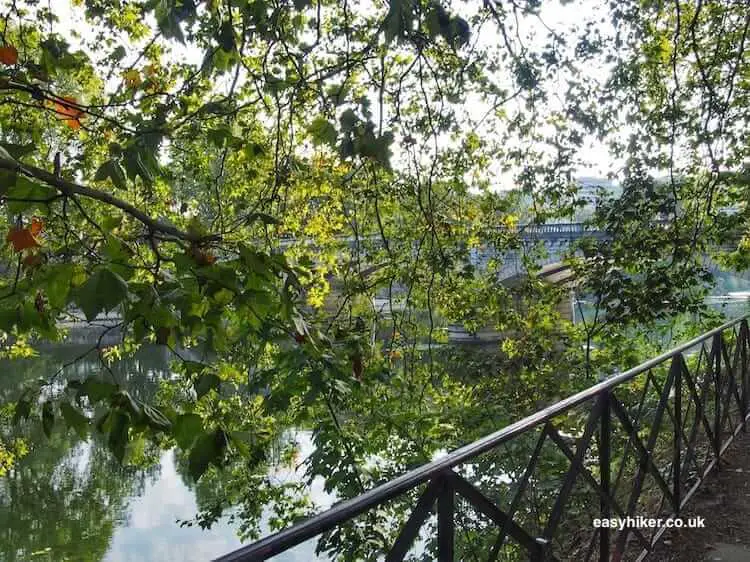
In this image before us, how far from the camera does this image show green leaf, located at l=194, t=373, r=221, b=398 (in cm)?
126

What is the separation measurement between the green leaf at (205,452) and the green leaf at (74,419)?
25 centimetres

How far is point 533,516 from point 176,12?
2432 millimetres

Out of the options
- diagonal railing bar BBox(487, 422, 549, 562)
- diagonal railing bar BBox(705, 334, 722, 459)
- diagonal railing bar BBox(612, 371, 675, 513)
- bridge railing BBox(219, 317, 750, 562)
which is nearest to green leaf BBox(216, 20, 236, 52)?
bridge railing BBox(219, 317, 750, 562)

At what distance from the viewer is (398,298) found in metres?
6.19

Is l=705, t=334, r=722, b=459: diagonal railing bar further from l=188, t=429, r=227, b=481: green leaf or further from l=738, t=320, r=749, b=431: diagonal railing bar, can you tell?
l=188, t=429, r=227, b=481: green leaf

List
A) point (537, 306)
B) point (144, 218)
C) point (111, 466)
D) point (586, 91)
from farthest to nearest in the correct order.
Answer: point (111, 466) → point (537, 306) → point (586, 91) → point (144, 218)

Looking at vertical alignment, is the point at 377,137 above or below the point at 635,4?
below

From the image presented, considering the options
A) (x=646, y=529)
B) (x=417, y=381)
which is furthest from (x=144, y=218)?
(x=417, y=381)

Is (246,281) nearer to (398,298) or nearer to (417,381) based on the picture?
(417,381)

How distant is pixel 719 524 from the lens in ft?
9.36

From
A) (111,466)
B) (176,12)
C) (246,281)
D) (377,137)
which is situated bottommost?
(111,466)

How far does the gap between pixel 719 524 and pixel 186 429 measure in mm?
2739

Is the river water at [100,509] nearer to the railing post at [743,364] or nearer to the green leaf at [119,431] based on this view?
the railing post at [743,364]

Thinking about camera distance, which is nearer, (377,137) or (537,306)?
(377,137)
